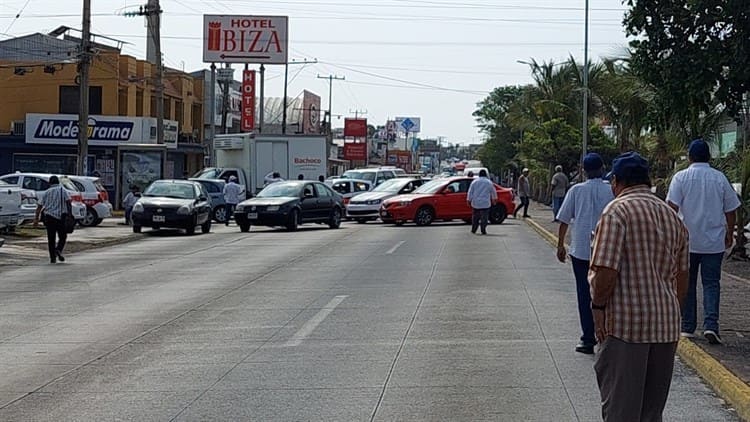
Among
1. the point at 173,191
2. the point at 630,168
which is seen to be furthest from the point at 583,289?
the point at 173,191

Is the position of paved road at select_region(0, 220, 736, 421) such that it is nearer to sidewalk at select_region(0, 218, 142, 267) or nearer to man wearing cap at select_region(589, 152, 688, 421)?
man wearing cap at select_region(589, 152, 688, 421)

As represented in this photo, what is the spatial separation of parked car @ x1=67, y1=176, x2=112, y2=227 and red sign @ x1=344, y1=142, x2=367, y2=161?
7071cm

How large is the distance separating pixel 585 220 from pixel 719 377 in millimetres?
2003

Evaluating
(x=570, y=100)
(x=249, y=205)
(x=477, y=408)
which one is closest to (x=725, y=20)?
(x=477, y=408)

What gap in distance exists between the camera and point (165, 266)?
66.6ft

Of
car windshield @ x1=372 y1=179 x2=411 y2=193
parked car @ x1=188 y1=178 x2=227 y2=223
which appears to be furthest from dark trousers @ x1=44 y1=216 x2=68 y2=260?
car windshield @ x1=372 y1=179 x2=411 y2=193

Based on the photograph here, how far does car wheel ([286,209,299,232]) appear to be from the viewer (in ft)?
102

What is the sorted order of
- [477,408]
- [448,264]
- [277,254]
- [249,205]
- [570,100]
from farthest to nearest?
[570,100] < [249,205] < [277,254] < [448,264] < [477,408]

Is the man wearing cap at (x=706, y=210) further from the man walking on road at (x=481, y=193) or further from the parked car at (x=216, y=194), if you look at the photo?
the parked car at (x=216, y=194)

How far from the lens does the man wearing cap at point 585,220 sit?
33.2 ft

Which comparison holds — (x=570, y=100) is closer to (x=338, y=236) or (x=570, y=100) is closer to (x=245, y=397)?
(x=338, y=236)

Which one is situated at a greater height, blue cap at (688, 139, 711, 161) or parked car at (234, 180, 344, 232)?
blue cap at (688, 139, 711, 161)

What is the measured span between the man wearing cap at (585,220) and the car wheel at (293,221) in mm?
20918

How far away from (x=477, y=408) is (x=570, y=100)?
4657cm
